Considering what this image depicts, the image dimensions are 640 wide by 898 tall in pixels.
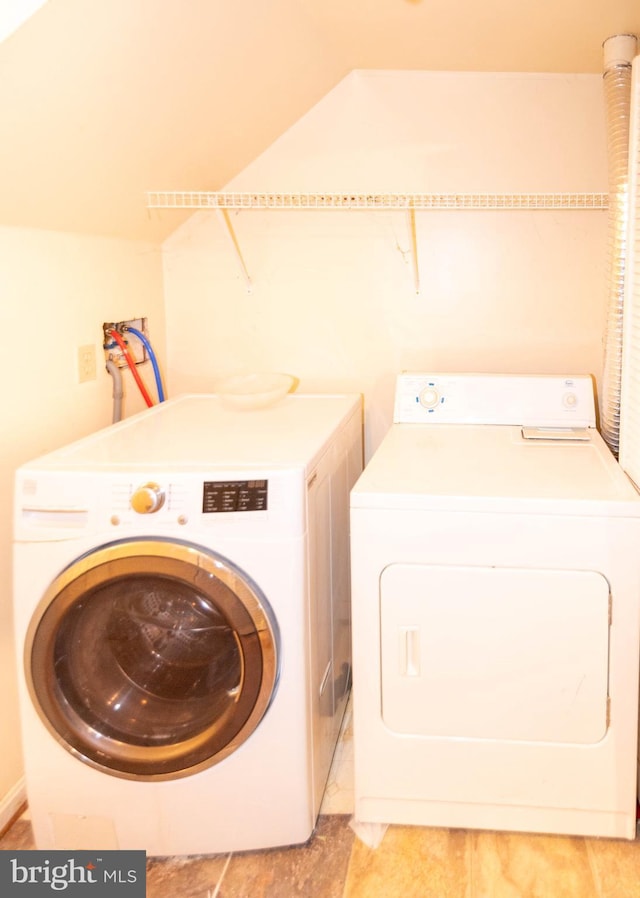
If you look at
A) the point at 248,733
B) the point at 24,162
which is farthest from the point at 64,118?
the point at 248,733

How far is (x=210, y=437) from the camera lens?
6.95 feet

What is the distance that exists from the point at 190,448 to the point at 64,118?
79cm

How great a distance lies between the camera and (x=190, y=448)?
1977 mm

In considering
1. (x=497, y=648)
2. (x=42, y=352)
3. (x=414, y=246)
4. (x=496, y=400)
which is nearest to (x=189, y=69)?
(x=42, y=352)

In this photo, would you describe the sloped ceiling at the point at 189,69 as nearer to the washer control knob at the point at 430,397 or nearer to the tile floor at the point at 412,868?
the washer control knob at the point at 430,397

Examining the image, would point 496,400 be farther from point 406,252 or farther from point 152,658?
point 152,658

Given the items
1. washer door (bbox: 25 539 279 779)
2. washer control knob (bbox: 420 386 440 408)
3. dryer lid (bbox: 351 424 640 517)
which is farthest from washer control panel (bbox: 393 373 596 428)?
washer door (bbox: 25 539 279 779)

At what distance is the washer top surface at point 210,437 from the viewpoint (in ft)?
5.98

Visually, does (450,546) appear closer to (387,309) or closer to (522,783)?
(522,783)

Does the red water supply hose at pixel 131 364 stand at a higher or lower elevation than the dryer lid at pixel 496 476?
higher

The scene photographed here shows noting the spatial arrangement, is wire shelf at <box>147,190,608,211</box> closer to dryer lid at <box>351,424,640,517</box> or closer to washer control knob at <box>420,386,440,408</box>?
washer control knob at <box>420,386,440,408</box>

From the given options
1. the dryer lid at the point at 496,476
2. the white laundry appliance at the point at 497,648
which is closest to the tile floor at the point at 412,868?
the white laundry appliance at the point at 497,648

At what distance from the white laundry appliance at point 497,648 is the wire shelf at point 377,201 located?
0.91 metres

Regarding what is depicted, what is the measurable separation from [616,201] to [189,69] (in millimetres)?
1206
